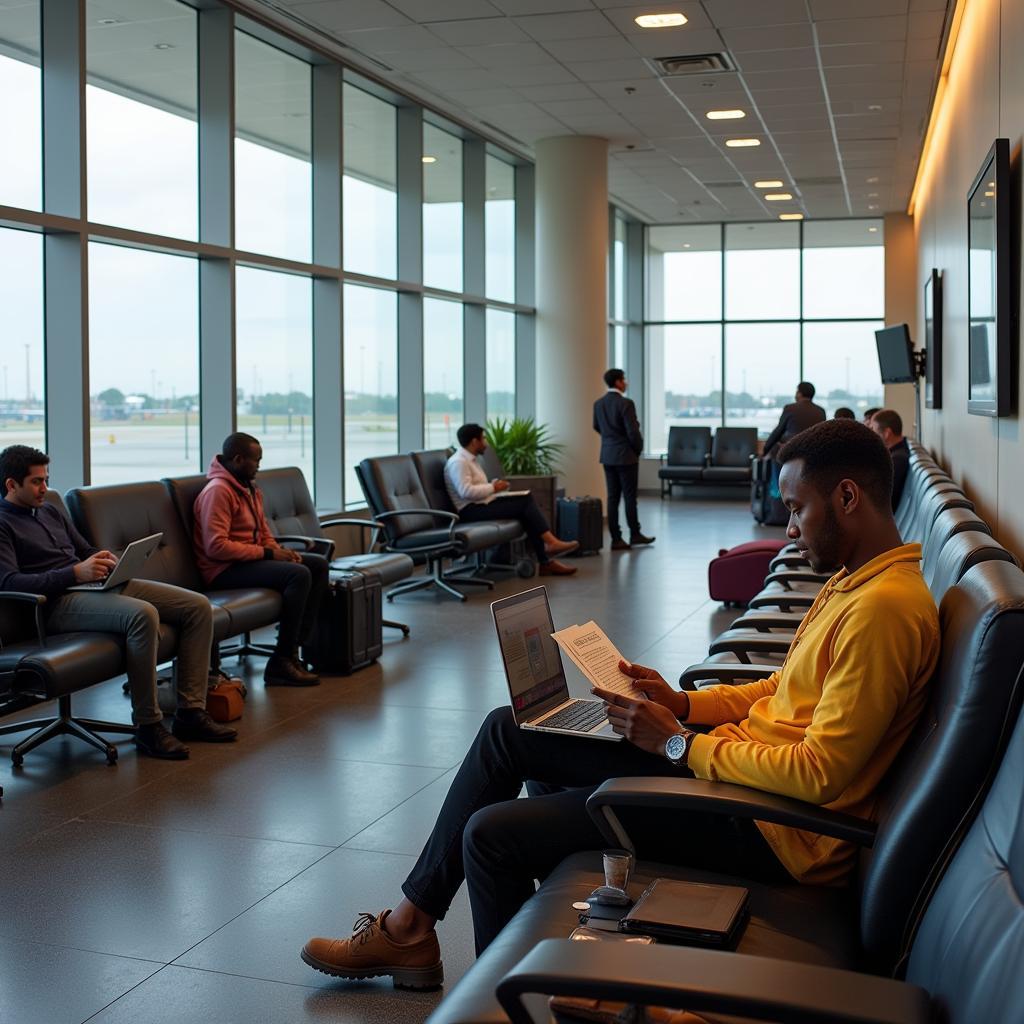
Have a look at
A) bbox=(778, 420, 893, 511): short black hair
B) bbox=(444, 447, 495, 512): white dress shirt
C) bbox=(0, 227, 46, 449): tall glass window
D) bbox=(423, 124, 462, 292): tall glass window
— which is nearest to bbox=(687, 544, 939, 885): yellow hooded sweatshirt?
bbox=(778, 420, 893, 511): short black hair

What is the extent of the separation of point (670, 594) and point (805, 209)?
10.2m

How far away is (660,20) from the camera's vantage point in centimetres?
793

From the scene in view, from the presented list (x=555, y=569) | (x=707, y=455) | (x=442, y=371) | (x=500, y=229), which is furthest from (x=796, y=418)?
(x=707, y=455)

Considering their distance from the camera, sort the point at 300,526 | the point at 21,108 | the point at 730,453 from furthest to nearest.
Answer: the point at 730,453 → the point at 300,526 → the point at 21,108

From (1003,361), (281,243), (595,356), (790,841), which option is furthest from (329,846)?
(595,356)

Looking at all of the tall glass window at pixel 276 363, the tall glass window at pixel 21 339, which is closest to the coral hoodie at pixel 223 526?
the tall glass window at pixel 21 339

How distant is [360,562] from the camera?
7.04 meters

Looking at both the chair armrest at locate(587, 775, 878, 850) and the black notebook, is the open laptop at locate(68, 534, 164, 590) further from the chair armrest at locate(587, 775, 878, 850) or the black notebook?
the black notebook

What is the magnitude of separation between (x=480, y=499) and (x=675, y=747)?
7.14 meters

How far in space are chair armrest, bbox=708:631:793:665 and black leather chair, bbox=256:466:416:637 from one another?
2.84 meters

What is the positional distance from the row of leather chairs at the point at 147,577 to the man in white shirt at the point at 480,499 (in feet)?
6.53

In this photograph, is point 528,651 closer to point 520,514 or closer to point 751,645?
point 751,645

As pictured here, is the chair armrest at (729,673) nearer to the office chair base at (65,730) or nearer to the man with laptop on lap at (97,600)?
the man with laptop on lap at (97,600)

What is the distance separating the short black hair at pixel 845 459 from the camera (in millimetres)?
2186
